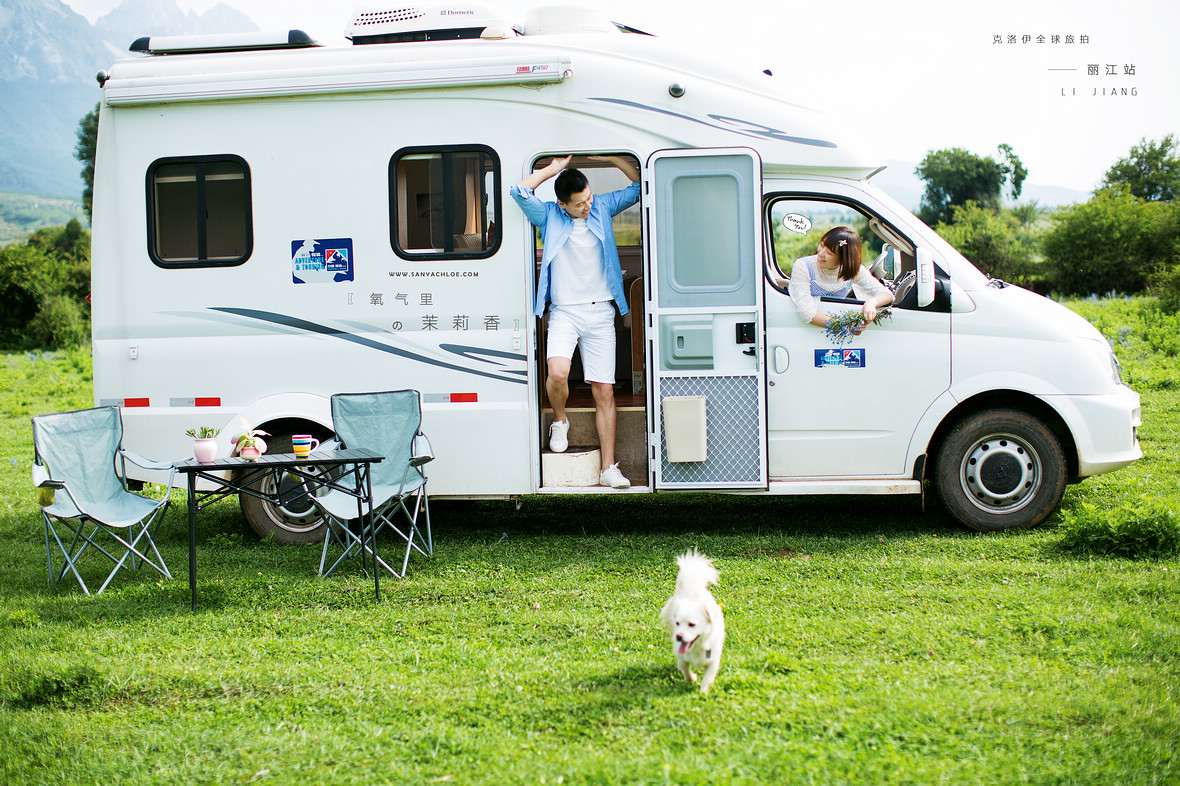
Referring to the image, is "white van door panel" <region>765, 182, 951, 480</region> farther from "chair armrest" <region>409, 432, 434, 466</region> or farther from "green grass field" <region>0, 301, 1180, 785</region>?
"chair armrest" <region>409, 432, 434, 466</region>

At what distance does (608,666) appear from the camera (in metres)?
4.13

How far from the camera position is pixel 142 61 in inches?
250

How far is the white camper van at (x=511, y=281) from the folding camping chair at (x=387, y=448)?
0.74 ft

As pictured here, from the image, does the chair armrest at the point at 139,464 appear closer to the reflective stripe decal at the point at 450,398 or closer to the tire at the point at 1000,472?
the reflective stripe decal at the point at 450,398

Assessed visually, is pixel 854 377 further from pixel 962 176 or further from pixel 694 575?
pixel 962 176

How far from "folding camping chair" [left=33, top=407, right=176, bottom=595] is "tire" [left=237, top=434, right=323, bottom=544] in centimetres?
72

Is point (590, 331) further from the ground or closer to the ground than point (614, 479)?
further from the ground

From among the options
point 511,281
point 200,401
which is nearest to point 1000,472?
point 511,281

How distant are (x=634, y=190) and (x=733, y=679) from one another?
3.36 m

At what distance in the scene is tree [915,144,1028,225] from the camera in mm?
71250

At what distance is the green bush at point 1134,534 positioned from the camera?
541cm

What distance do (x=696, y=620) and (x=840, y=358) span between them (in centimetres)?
285

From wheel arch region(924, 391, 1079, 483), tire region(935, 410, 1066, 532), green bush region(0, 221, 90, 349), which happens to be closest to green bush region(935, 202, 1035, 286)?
green bush region(0, 221, 90, 349)

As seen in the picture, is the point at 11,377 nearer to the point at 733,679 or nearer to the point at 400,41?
the point at 400,41
